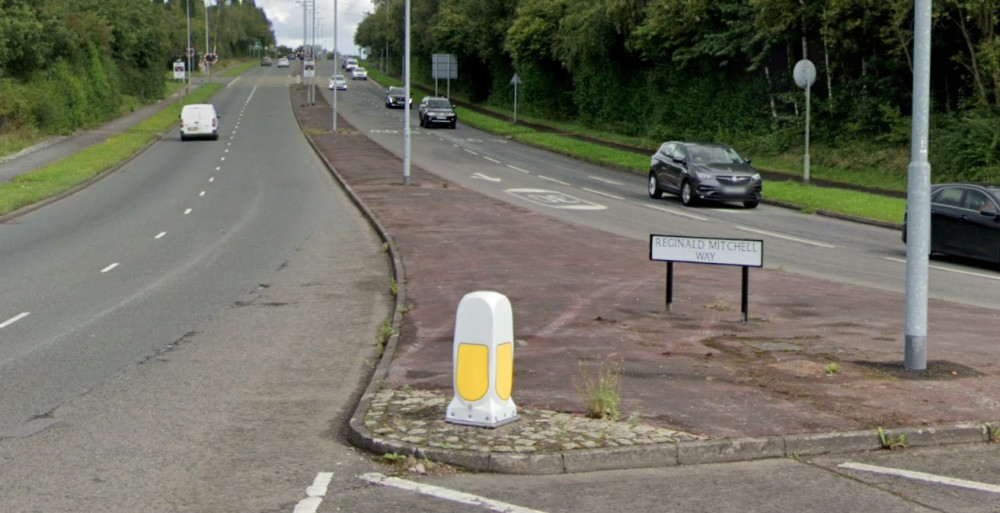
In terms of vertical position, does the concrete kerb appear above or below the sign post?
below

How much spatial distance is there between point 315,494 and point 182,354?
5.20 metres

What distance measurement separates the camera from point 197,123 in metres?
57.7

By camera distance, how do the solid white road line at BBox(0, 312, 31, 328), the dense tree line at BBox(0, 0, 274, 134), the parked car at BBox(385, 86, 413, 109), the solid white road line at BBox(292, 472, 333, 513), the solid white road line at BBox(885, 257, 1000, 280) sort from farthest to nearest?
1. the parked car at BBox(385, 86, 413, 109)
2. the dense tree line at BBox(0, 0, 274, 134)
3. the solid white road line at BBox(885, 257, 1000, 280)
4. the solid white road line at BBox(0, 312, 31, 328)
5. the solid white road line at BBox(292, 472, 333, 513)

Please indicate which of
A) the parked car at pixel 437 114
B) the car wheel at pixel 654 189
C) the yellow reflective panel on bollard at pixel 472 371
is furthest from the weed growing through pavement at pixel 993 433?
the parked car at pixel 437 114

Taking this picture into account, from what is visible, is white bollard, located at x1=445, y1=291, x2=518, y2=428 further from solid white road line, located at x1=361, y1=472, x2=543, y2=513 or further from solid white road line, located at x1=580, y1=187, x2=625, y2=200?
solid white road line, located at x1=580, y1=187, x2=625, y2=200

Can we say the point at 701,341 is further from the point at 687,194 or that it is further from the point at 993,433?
the point at 687,194

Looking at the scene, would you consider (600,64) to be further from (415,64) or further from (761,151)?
(415,64)

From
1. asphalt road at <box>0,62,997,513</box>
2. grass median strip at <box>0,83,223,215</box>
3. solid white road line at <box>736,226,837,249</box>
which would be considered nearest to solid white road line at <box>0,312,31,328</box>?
asphalt road at <box>0,62,997,513</box>

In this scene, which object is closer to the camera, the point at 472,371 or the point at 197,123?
the point at 472,371

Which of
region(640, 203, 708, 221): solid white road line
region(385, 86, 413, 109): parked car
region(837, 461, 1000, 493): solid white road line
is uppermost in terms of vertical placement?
region(385, 86, 413, 109): parked car

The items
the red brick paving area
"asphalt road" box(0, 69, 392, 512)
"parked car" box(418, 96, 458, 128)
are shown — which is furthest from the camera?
"parked car" box(418, 96, 458, 128)

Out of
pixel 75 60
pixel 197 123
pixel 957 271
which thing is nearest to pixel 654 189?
pixel 957 271

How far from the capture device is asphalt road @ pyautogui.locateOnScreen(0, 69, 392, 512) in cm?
737

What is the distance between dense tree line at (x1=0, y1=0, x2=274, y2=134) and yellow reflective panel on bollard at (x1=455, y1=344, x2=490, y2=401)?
45467 mm
